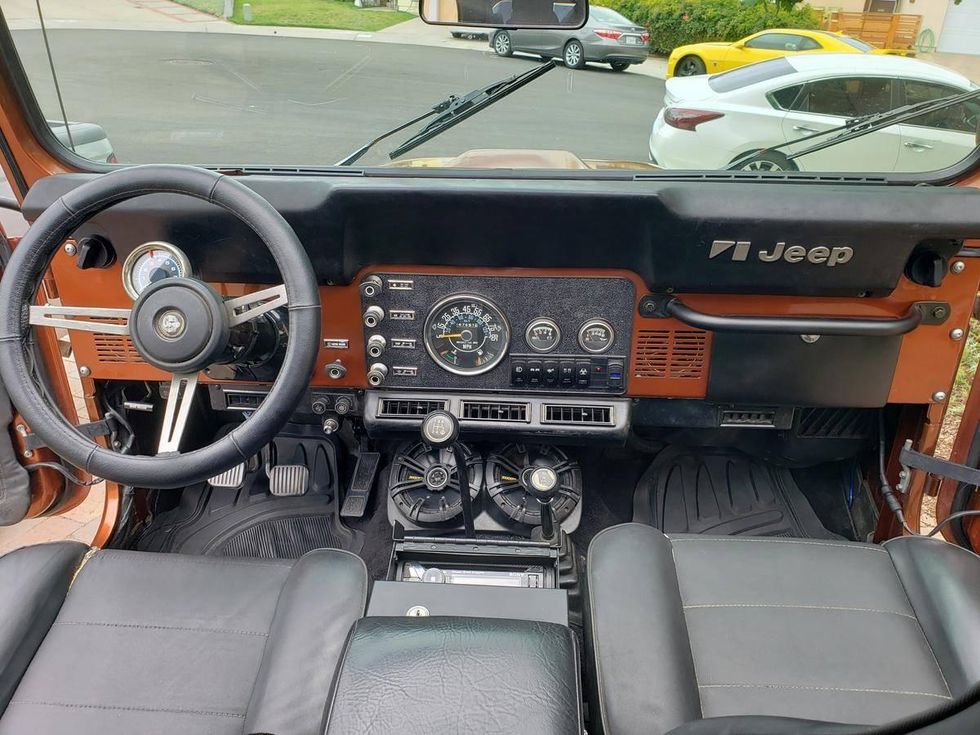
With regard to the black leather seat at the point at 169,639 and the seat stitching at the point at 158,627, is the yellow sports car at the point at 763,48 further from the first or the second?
the seat stitching at the point at 158,627

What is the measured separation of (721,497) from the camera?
2766 millimetres

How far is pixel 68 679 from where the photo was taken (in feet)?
5.31

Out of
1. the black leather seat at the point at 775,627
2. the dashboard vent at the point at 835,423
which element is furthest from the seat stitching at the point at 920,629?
the dashboard vent at the point at 835,423

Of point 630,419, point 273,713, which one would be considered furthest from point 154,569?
point 630,419

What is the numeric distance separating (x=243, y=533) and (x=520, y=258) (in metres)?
1.50

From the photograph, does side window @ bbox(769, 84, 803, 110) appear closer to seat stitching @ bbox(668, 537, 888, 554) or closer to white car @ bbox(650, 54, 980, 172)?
white car @ bbox(650, 54, 980, 172)

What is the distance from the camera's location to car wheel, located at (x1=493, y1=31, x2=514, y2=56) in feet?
5.95

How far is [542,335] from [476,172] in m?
0.49

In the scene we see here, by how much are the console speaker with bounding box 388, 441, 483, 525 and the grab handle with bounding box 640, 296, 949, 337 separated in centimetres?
88

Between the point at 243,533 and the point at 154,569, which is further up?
the point at 154,569

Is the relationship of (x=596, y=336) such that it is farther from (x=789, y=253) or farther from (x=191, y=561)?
(x=191, y=561)

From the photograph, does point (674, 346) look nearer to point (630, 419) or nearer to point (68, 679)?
point (630, 419)

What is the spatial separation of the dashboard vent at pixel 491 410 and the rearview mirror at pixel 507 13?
1069 millimetres

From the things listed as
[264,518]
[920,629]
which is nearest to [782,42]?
[920,629]
